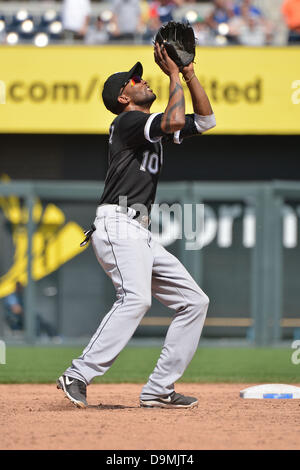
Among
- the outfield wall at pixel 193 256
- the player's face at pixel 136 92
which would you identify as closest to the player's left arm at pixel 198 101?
the player's face at pixel 136 92

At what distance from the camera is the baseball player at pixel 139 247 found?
188 inches

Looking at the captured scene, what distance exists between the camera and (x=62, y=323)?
1098 centimetres

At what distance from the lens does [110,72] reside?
1159 cm

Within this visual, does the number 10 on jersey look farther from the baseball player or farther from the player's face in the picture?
the player's face

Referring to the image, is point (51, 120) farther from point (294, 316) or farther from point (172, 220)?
point (294, 316)

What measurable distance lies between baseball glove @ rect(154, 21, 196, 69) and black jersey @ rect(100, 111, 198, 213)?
36 cm

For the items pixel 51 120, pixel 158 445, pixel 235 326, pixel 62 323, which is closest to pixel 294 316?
pixel 235 326

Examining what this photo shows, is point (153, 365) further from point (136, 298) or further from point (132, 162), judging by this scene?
point (132, 162)

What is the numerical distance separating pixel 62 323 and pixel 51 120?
2.79m

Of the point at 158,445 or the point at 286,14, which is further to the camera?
the point at 286,14

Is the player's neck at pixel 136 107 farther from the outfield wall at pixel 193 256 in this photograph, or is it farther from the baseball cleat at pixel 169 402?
the outfield wall at pixel 193 256

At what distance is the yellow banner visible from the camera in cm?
1160

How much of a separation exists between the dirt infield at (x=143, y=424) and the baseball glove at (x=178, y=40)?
1950mm

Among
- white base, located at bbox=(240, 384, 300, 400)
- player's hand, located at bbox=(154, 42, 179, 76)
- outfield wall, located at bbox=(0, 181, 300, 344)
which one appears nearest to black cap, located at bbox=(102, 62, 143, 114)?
player's hand, located at bbox=(154, 42, 179, 76)
